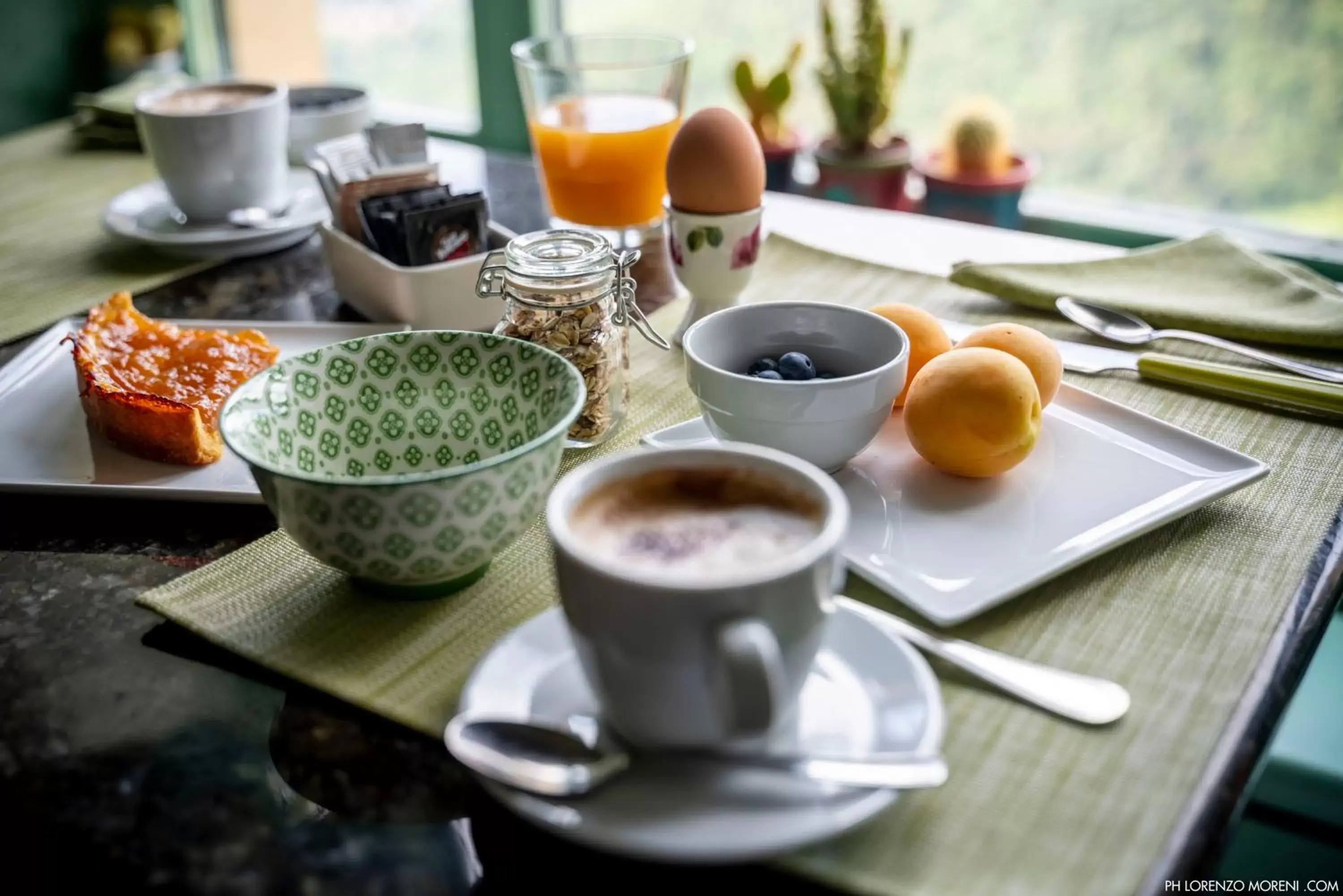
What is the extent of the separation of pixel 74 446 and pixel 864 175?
1222 millimetres

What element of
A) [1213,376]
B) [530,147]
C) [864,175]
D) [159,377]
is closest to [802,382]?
[1213,376]

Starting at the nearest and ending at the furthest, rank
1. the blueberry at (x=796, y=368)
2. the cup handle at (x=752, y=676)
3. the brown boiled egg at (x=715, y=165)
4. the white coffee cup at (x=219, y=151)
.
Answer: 1. the cup handle at (x=752, y=676)
2. the blueberry at (x=796, y=368)
3. the brown boiled egg at (x=715, y=165)
4. the white coffee cup at (x=219, y=151)

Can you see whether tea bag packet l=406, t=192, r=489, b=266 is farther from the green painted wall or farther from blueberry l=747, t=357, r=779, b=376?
the green painted wall

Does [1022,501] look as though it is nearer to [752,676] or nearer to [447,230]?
[752,676]

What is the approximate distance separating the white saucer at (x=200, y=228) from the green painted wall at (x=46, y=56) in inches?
51.6

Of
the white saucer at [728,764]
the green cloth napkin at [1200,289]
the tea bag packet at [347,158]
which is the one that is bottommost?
the white saucer at [728,764]

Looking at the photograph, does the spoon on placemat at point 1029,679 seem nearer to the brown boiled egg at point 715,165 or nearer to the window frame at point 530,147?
the brown boiled egg at point 715,165

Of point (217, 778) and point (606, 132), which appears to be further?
point (606, 132)

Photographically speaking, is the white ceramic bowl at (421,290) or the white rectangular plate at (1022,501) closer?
the white rectangular plate at (1022,501)

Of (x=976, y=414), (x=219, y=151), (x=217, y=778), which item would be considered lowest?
(x=217, y=778)

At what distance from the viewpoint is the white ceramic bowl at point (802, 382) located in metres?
0.86

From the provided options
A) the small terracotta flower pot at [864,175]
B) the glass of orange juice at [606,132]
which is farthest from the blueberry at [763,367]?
the small terracotta flower pot at [864,175]

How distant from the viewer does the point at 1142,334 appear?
1.15m

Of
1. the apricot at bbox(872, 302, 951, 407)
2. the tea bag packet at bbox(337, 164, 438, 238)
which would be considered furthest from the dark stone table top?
the tea bag packet at bbox(337, 164, 438, 238)
